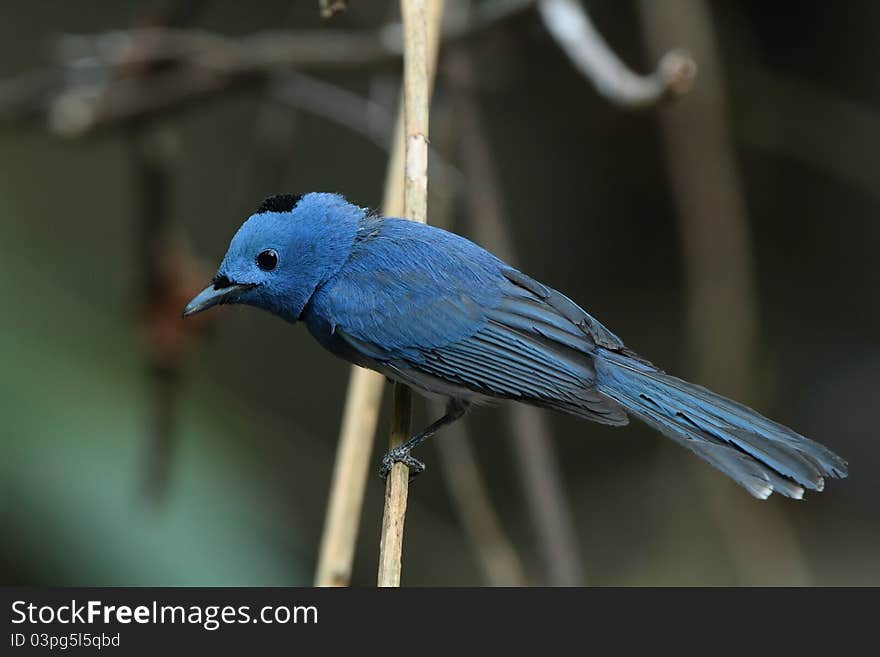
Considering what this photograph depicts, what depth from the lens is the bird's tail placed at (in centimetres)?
291

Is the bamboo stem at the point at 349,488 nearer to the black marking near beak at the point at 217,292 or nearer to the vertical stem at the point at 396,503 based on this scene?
the vertical stem at the point at 396,503

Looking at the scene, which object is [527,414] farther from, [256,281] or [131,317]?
[131,317]

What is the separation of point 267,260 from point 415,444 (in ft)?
2.41

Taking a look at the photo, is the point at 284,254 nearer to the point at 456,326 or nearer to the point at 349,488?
the point at 456,326

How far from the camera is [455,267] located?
127 inches

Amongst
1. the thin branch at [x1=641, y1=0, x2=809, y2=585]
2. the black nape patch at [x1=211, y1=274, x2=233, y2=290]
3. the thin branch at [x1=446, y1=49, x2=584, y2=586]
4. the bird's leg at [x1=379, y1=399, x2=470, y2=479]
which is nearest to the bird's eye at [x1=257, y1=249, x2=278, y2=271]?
the black nape patch at [x1=211, y1=274, x2=233, y2=290]

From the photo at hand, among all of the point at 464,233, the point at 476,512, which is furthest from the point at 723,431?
the point at 464,233

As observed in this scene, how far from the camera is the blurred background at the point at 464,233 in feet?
14.3

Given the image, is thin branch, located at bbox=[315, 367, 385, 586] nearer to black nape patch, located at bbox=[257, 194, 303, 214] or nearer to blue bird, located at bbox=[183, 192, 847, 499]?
blue bird, located at bbox=[183, 192, 847, 499]

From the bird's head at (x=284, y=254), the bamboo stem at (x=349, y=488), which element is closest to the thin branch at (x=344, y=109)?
the bird's head at (x=284, y=254)

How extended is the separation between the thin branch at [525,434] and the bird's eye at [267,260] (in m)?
0.97

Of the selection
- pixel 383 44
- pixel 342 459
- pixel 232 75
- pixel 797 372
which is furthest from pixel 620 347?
pixel 797 372

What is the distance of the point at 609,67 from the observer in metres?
3.45

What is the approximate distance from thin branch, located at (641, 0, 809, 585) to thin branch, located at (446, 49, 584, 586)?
0.98 meters
